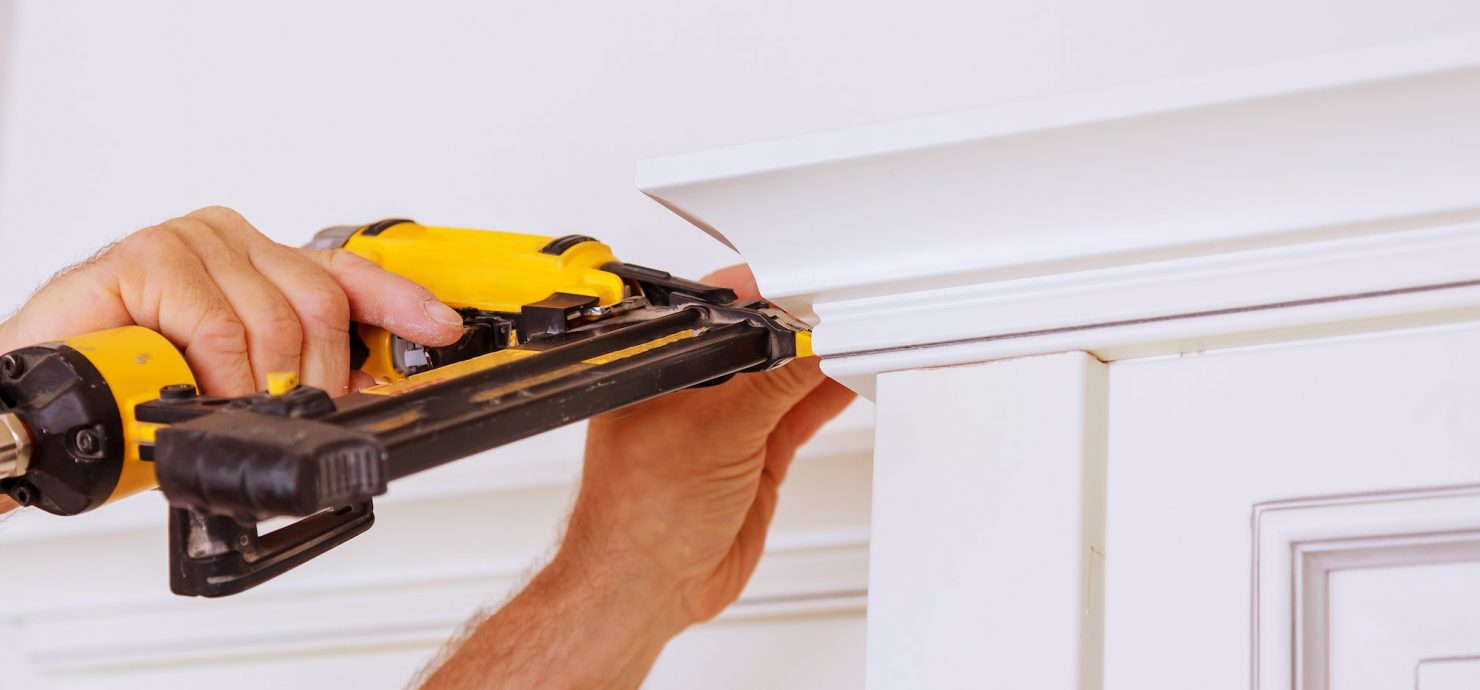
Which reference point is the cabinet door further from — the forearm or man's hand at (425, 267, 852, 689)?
the forearm

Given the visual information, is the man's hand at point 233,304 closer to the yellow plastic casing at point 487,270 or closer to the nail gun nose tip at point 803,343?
the yellow plastic casing at point 487,270

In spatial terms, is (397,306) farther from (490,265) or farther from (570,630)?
(570,630)

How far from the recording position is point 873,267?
57cm

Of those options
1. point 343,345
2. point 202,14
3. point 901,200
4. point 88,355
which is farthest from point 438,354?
point 202,14

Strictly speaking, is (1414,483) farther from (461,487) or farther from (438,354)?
(461,487)

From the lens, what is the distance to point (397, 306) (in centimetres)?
72

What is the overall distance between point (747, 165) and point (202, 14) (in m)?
1.13

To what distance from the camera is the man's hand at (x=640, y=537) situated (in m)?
0.96

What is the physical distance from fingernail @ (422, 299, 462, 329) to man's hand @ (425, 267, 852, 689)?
9.8 inches

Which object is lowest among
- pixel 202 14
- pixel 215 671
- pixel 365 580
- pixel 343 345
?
pixel 215 671

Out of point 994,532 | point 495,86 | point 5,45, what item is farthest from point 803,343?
point 5,45

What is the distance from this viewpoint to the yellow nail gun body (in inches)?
15.6

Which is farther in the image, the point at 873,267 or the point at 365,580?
the point at 365,580

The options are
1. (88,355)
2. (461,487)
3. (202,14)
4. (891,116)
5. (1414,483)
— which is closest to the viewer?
(1414,483)
